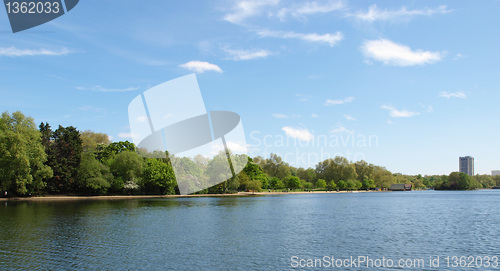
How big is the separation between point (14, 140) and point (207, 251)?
5393cm

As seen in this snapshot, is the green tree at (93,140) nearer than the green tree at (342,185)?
Yes

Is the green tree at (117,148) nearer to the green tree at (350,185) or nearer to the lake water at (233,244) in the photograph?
the lake water at (233,244)

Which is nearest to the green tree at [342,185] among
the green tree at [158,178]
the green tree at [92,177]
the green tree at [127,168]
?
the green tree at [158,178]

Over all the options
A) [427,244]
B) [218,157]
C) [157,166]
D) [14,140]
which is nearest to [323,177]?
[218,157]

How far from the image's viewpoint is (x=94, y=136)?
115m

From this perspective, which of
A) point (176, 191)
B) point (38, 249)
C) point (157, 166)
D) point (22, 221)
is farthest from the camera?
point (176, 191)

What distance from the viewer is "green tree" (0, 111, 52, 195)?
202 ft

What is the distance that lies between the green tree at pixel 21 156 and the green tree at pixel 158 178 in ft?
70.0

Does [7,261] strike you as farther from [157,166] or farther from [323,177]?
[323,177]

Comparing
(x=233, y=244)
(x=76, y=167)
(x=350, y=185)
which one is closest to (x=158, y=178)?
(x=76, y=167)

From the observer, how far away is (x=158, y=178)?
8406cm

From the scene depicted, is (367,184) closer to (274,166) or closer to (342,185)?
(342,185)

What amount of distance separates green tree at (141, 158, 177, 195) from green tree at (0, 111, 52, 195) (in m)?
21.3

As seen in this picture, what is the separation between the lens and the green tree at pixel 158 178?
84000 mm
